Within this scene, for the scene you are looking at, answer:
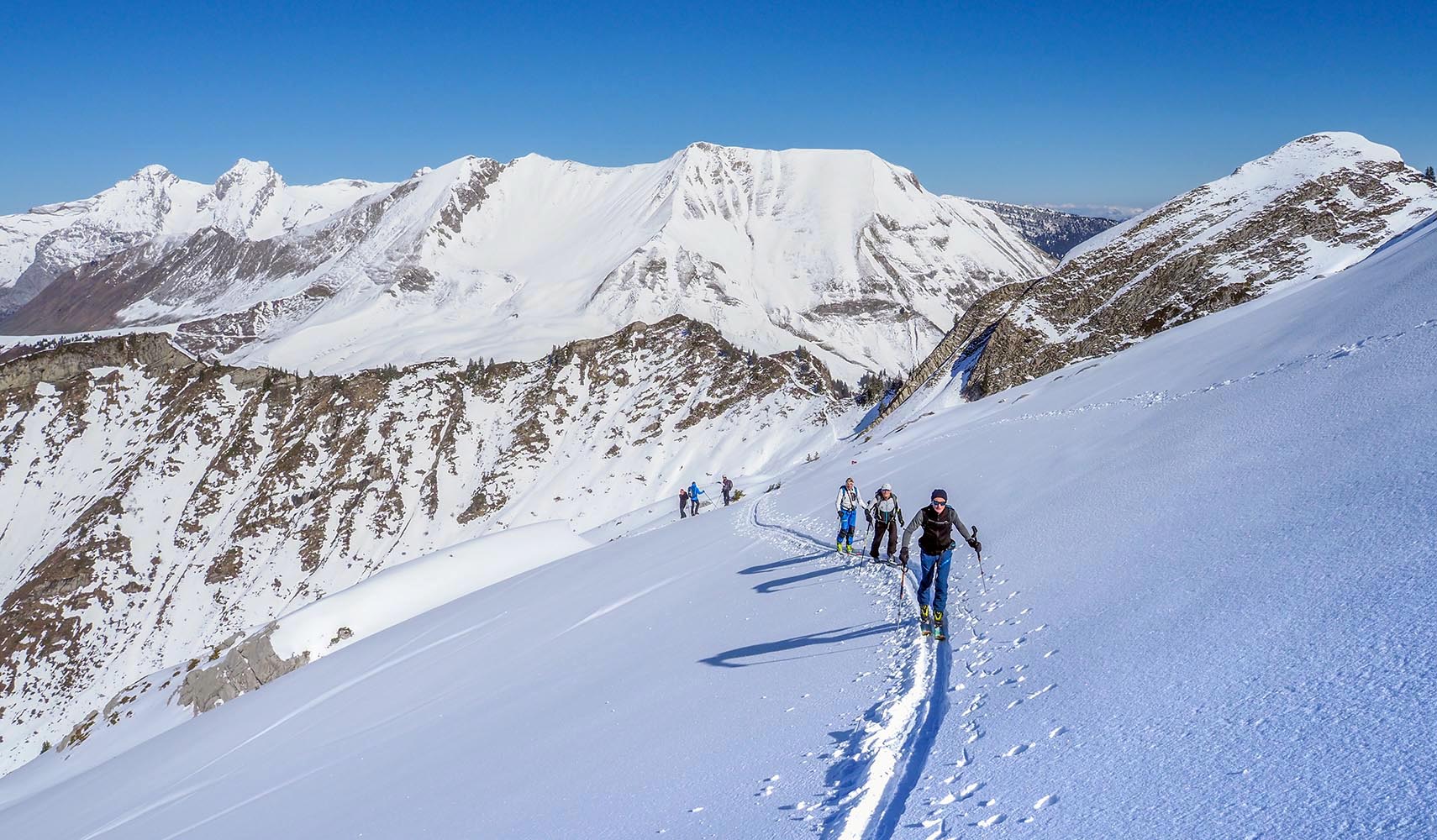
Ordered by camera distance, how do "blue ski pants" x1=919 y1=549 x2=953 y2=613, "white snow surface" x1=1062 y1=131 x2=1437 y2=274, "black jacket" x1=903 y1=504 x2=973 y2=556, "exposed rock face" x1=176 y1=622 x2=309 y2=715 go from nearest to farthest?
1. "blue ski pants" x1=919 y1=549 x2=953 y2=613
2. "black jacket" x1=903 y1=504 x2=973 y2=556
3. "exposed rock face" x1=176 y1=622 x2=309 y2=715
4. "white snow surface" x1=1062 y1=131 x2=1437 y2=274

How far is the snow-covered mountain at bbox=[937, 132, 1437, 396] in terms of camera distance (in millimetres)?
51688

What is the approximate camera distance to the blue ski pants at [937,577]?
34.3ft

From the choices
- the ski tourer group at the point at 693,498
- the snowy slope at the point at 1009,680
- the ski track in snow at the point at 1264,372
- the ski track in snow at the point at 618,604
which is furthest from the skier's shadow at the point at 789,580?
the ski tourer group at the point at 693,498

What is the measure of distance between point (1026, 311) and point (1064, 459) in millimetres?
45801

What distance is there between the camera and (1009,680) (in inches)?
319

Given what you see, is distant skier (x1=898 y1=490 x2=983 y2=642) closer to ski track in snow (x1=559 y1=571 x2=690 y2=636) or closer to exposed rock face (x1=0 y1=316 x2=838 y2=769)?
ski track in snow (x1=559 y1=571 x2=690 y2=636)

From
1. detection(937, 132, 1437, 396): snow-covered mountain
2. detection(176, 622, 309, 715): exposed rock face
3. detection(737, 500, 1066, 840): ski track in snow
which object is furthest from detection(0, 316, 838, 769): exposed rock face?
detection(737, 500, 1066, 840): ski track in snow

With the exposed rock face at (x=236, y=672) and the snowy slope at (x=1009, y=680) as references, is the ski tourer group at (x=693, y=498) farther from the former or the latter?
the exposed rock face at (x=236, y=672)

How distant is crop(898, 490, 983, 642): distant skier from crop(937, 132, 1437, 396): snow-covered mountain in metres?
45.3

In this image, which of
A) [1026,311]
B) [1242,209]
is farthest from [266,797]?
[1242,209]

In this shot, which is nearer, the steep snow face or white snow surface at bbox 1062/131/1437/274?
the steep snow face

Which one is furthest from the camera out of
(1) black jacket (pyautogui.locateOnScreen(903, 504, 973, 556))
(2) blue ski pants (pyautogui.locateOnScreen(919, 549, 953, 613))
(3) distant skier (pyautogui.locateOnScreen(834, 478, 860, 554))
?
(3) distant skier (pyautogui.locateOnScreen(834, 478, 860, 554))

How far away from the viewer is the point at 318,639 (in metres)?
31.9

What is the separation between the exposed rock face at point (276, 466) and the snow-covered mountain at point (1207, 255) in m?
30.4
